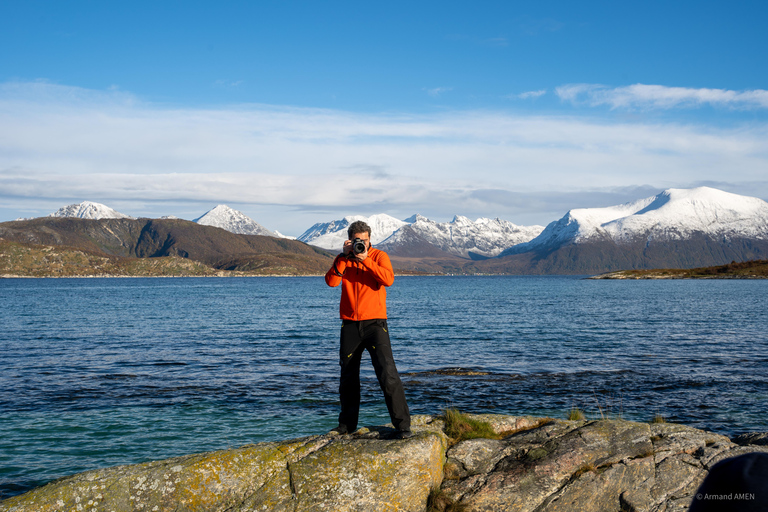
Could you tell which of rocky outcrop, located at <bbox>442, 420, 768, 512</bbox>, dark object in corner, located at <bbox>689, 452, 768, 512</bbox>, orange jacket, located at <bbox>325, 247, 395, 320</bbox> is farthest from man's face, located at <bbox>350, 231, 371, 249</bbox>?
dark object in corner, located at <bbox>689, 452, 768, 512</bbox>

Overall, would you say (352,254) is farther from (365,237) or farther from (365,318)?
(365,318)

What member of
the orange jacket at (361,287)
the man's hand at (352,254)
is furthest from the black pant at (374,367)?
the man's hand at (352,254)

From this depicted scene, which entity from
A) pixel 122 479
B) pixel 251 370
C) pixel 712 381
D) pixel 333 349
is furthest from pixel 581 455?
pixel 333 349

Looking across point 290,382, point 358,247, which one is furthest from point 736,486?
point 290,382

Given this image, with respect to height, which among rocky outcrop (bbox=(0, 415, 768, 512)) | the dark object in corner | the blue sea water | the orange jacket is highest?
the orange jacket

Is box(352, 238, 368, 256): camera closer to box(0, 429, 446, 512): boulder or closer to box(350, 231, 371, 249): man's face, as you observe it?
box(350, 231, 371, 249): man's face

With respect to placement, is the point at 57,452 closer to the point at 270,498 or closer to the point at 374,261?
the point at 270,498

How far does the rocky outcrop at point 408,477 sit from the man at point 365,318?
20.3 inches

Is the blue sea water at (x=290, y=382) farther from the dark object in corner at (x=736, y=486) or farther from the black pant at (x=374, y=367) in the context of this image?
the dark object in corner at (x=736, y=486)

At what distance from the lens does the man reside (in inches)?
324

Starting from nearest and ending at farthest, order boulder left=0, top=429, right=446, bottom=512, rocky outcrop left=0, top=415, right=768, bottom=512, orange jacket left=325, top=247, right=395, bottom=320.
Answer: boulder left=0, top=429, right=446, bottom=512 < rocky outcrop left=0, top=415, right=768, bottom=512 < orange jacket left=325, top=247, right=395, bottom=320

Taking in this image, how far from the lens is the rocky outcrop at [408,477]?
23.8ft

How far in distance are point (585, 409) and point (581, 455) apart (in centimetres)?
959

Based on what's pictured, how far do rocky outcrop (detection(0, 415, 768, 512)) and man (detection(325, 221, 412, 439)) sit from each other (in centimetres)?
51
